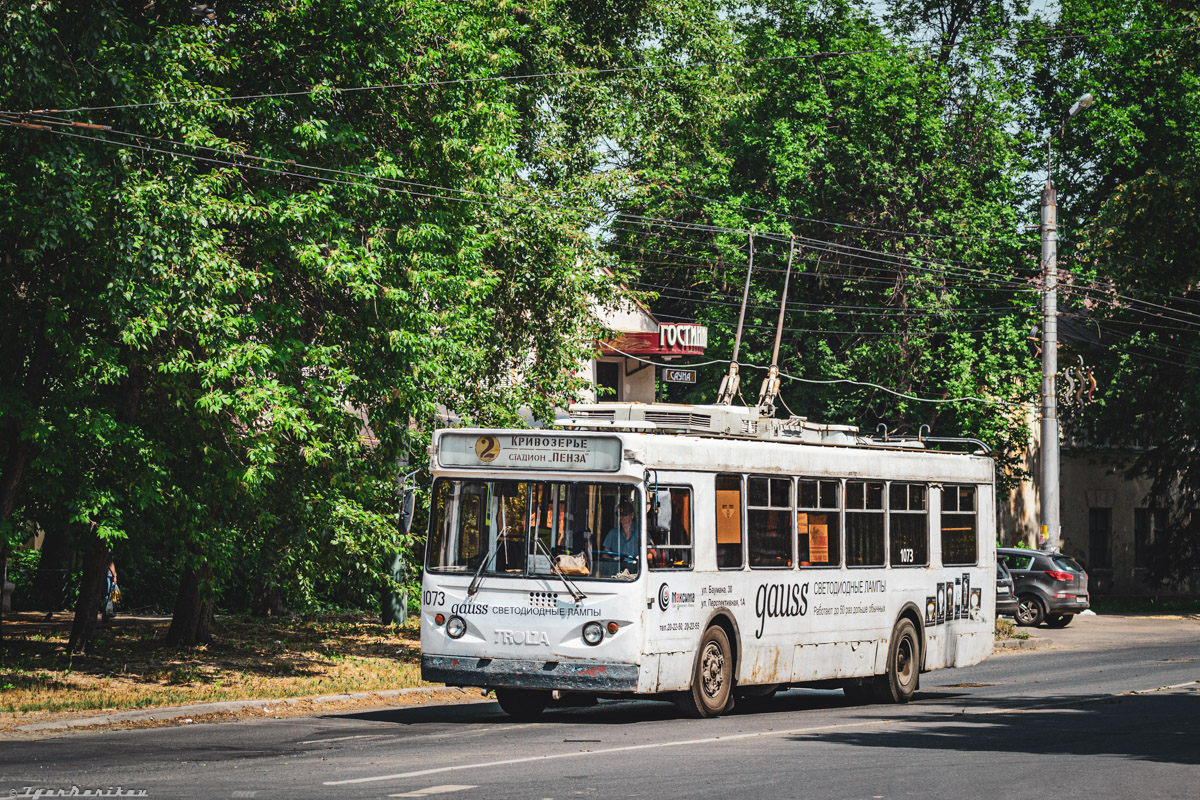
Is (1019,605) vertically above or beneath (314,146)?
beneath

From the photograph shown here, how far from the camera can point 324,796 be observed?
30.7ft

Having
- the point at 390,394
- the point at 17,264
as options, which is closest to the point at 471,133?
the point at 390,394

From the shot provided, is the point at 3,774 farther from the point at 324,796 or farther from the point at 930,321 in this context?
the point at 930,321

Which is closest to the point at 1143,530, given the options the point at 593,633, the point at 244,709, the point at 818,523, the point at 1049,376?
the point at 1049,376

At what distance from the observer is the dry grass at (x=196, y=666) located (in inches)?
655

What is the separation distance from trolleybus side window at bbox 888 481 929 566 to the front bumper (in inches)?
211

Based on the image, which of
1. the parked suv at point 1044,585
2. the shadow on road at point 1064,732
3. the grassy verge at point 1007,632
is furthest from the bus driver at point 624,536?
the parked suv at point 1044,585

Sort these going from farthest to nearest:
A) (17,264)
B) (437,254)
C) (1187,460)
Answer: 1. (1187,460)
2. (437,254)
3. (17,264)

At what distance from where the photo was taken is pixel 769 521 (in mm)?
15789

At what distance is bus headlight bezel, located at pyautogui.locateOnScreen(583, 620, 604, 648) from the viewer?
13.6 meters

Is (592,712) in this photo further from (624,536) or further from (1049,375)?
Result: (1049,375)

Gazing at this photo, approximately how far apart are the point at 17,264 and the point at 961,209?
99.8 ft

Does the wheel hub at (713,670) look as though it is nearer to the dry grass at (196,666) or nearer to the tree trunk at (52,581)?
the dry grass at (196,666)

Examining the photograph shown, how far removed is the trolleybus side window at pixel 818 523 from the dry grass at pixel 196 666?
5.66 metres
